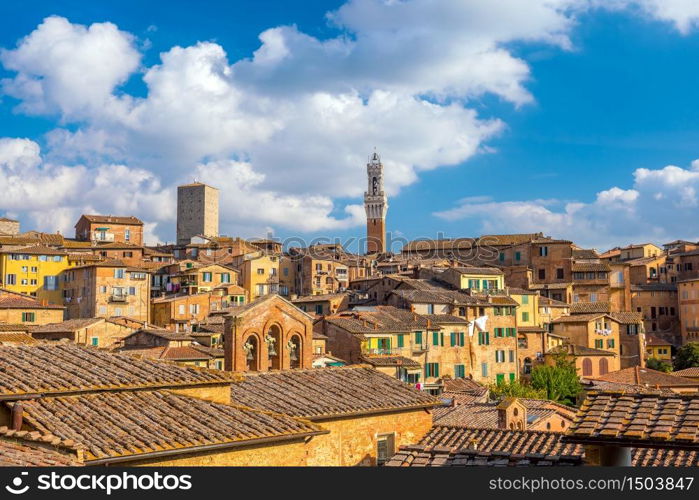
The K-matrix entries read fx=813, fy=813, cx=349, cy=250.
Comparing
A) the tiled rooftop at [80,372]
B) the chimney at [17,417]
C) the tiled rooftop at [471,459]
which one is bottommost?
the tiled rooftop at [471,459]

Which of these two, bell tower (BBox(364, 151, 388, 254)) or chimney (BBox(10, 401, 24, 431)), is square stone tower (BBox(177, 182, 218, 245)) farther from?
chimney (BBox(10, 401, 24, 431))

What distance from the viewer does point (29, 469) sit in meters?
8.48

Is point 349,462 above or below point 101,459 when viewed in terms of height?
below

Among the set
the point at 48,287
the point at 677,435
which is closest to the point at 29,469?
the point at 677,435

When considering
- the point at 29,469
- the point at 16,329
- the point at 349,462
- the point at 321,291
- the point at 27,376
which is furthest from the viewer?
the point at 321,291

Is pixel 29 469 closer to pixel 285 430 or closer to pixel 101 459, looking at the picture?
pixel 101 459

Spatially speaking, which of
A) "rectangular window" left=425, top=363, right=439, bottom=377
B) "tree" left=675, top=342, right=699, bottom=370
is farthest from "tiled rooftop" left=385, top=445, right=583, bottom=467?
"tree" left=675, top=342, right=699, bottom=370

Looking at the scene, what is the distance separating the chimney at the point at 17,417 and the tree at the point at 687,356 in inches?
2900

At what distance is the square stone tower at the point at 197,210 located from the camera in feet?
492

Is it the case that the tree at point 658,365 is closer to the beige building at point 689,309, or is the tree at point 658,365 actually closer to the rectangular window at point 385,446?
the beige building at point 689,309

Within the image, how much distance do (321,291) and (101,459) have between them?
85.4m

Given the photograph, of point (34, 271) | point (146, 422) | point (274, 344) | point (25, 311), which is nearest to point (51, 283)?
point (34, 271)

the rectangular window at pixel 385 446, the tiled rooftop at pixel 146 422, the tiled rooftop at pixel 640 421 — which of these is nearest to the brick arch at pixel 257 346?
the rectangular window at pixel 385 446

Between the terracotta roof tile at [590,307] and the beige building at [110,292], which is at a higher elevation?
the beige building at [110,292]
